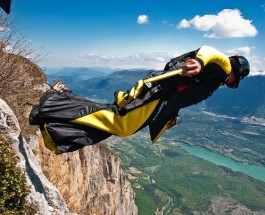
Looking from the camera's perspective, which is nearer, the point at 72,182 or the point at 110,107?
the point at 110,107

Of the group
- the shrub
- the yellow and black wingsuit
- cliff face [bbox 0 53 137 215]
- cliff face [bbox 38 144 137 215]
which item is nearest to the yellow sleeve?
the yellow and black wingsuit

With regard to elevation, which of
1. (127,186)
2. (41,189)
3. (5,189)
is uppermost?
(5,189)

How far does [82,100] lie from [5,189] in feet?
7.74

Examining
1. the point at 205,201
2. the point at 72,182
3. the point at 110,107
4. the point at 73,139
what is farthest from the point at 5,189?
the point at 205,201

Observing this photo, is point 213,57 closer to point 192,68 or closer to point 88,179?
point 192,68

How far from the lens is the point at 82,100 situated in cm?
600

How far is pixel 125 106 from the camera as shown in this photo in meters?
5.55

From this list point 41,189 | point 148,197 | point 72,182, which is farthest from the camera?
point 148,197

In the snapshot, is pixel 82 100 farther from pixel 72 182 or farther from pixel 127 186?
pixel 127 186

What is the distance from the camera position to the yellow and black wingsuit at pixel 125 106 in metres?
5.50

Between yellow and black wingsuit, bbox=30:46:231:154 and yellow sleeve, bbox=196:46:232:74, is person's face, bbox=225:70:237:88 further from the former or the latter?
yellow sleeve, bbox=196:46:232:74

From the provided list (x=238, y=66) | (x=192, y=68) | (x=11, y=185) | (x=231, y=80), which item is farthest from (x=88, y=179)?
(x=192, y=68)

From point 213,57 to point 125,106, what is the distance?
Result: 1.67m

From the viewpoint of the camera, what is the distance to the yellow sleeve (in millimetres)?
5254
